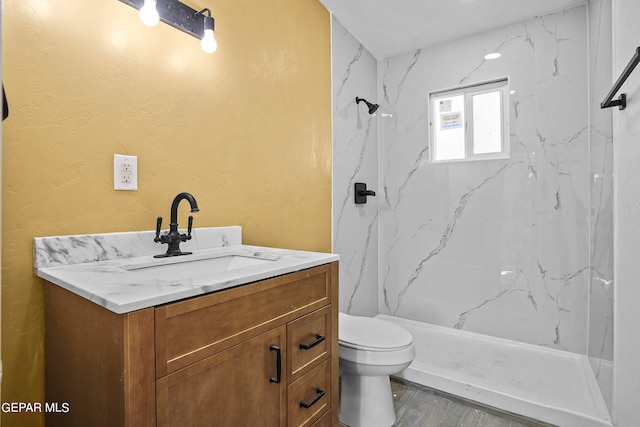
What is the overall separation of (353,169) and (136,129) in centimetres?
167

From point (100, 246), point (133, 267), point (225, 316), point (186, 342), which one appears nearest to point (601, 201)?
point (225, 316)

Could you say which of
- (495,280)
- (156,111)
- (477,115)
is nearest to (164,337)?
(156,111)

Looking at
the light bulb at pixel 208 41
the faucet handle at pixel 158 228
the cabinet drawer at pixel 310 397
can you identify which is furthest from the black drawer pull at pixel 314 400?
the light bulb at pixel 208 41

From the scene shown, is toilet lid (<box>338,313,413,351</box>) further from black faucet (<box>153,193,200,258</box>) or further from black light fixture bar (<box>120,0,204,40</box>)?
black light fixture bar (<box>120,0,204,40</box>)

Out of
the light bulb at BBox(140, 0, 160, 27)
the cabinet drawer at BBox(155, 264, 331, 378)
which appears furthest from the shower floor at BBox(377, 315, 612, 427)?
the light bulb at BBox(140, 0, 160, 27)

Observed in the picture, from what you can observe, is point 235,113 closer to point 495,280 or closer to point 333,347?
point 333,347

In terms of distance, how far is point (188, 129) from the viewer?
4.81 ft

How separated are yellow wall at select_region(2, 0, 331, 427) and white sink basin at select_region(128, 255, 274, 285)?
0.19 m

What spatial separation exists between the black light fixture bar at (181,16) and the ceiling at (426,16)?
1.14 metres

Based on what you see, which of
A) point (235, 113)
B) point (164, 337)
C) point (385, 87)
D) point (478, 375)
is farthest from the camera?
point (385, 87)

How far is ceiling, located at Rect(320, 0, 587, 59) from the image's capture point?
2.30 meters

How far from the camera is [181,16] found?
4.60 feet

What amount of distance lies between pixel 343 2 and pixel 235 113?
4.02 feet

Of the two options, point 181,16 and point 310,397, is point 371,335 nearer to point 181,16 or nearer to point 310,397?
point 310,397
